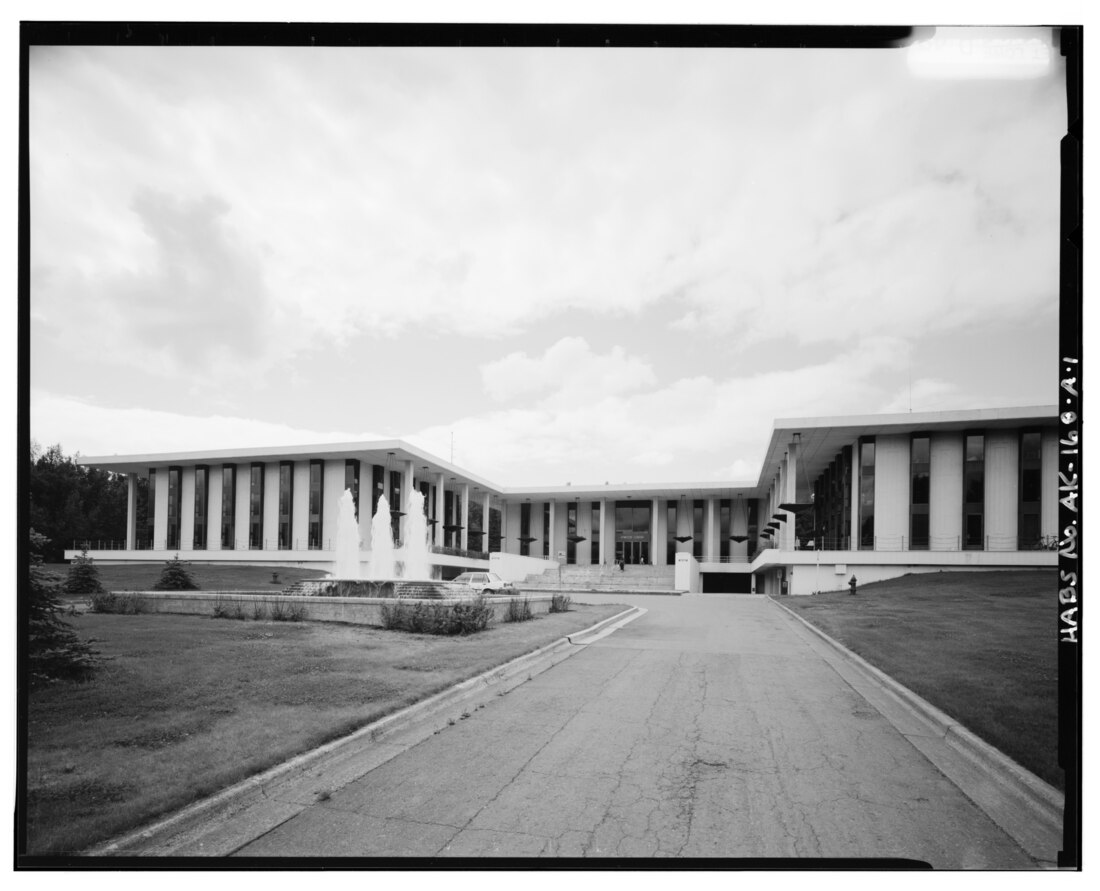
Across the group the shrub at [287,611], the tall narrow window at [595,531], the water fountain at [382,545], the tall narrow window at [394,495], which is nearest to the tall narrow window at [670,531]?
the tall narrow window at [595,531]

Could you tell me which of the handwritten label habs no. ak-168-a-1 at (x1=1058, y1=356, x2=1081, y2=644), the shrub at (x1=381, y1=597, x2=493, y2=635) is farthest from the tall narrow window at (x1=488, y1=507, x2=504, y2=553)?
→ the handwritten label habs no. ak-168-a-1 at (x1=1058, y1=356, x2=1081, y2=644)

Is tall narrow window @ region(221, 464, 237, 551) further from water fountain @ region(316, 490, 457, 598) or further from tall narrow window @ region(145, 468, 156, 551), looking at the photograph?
water fountain @ region(316, 490, 457, 598)

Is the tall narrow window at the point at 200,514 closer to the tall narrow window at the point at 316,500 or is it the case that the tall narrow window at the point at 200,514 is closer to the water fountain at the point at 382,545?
the tall narrow window at the point at 316,500

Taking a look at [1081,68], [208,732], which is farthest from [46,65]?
[1081,68]

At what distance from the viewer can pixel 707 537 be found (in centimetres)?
6619

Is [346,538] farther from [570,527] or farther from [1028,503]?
[1028,503]

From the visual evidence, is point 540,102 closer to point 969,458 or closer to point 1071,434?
point 1071,434

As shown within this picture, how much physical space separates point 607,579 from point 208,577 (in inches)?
1411

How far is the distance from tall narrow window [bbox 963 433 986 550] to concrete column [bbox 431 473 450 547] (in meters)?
35.3

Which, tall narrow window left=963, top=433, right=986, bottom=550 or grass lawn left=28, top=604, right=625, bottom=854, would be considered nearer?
grass lawn left=28, top=604, right=625, bottom=854

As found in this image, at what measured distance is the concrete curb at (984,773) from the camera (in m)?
5.39

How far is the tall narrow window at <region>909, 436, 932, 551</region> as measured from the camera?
40188 millimetres

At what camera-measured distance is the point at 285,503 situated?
45.7m

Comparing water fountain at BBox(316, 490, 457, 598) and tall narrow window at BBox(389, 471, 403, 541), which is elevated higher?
tall narrow window at BBox(389, 471, 403, 541)
